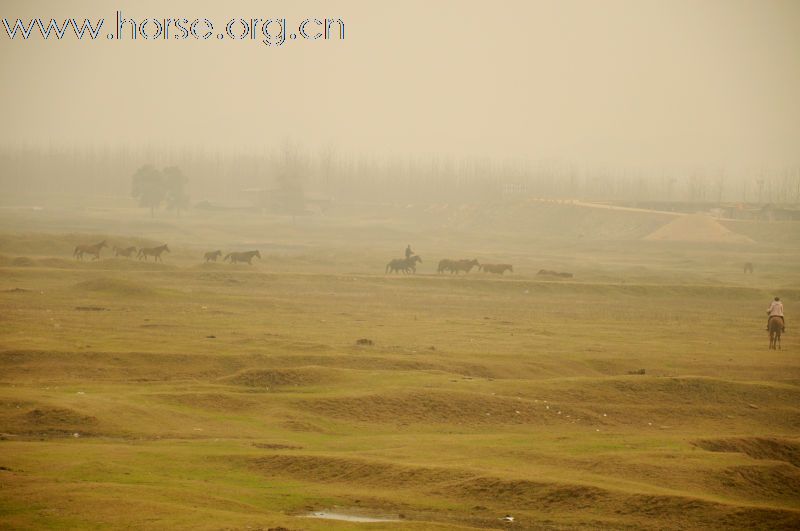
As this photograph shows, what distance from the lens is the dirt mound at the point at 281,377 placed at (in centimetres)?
2659

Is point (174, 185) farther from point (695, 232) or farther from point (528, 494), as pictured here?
point (528, 494)

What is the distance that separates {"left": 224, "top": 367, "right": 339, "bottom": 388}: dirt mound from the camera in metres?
26.6

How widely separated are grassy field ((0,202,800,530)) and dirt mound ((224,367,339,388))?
0.07 meters

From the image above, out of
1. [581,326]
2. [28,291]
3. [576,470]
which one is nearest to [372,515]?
[576,470]

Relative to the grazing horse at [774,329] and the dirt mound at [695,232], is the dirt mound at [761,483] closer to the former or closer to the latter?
the grazing horse at [774,329]

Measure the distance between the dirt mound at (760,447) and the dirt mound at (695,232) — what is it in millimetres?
74294

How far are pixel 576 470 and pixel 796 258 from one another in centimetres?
6968

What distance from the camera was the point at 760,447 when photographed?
814 inches

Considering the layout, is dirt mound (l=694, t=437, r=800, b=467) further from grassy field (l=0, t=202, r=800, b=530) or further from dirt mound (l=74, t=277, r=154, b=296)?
dirt mound (l=74, t=277, r=154, b=296)

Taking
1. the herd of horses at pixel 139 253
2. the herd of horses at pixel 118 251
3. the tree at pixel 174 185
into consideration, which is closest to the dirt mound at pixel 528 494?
the herd of horses at pixel 118 251

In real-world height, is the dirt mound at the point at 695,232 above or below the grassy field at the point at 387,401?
above

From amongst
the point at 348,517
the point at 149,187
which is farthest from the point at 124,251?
the point at 149,187

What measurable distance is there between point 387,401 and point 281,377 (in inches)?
142

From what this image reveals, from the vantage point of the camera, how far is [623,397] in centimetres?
2641
